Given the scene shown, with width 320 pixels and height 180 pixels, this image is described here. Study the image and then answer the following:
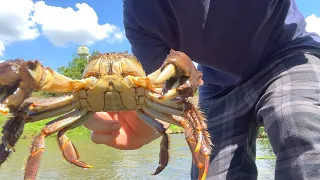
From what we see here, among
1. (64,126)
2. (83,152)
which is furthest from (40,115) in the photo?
(83,152)

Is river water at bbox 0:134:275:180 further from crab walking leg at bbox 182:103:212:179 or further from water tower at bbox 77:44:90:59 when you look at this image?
water tower at bbox 77:44:90:59

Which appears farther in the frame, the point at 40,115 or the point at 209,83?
the point at 209,83

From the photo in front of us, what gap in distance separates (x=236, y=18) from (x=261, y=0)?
0.63 feet

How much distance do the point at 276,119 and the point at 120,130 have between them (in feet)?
3.91

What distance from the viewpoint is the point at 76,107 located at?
7.70 ft

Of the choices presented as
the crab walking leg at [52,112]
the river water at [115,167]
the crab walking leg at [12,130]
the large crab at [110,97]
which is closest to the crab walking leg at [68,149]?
the large crab at [110,97]

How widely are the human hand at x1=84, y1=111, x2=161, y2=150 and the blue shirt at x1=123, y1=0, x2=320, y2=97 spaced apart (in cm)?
65

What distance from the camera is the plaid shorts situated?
2.30m

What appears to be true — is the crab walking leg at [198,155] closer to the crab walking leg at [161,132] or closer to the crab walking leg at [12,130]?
the crab walking leg at [161,132]

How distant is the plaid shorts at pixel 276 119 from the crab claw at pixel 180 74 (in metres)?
0.68

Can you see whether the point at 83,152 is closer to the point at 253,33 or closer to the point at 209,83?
the point at 209,83

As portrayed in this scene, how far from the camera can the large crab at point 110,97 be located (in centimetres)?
197

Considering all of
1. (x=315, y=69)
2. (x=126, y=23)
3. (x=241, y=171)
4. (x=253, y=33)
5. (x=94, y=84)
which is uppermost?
(x=126, y=23)

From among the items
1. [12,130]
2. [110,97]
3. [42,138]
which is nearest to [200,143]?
[110,97]
